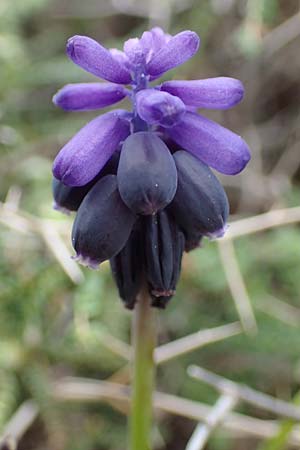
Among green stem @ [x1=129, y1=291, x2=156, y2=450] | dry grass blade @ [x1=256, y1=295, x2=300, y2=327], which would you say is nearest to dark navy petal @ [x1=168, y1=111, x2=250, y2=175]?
green stem @ [x1=129, y1=291, x2=156, y2=450]

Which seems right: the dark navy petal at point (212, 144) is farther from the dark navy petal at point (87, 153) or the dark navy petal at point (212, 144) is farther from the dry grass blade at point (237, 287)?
the dry grass blade at point (237, 287)

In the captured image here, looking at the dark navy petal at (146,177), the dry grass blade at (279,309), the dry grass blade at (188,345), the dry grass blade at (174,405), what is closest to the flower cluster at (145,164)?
the dark navy petal at (146,177)

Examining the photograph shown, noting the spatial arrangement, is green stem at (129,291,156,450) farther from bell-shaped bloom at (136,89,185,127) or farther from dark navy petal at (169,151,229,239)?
bell-shaped bloom at (136,89,185,127)

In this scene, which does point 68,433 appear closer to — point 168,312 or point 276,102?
point 168,312

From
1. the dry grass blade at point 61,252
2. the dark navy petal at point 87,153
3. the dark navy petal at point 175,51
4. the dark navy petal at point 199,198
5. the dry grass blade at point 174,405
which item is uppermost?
the dark navy petal at point 175,51

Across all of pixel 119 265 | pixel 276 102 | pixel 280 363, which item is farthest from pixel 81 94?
pixel 276 102

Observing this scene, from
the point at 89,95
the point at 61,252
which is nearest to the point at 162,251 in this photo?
the point at 89,95
